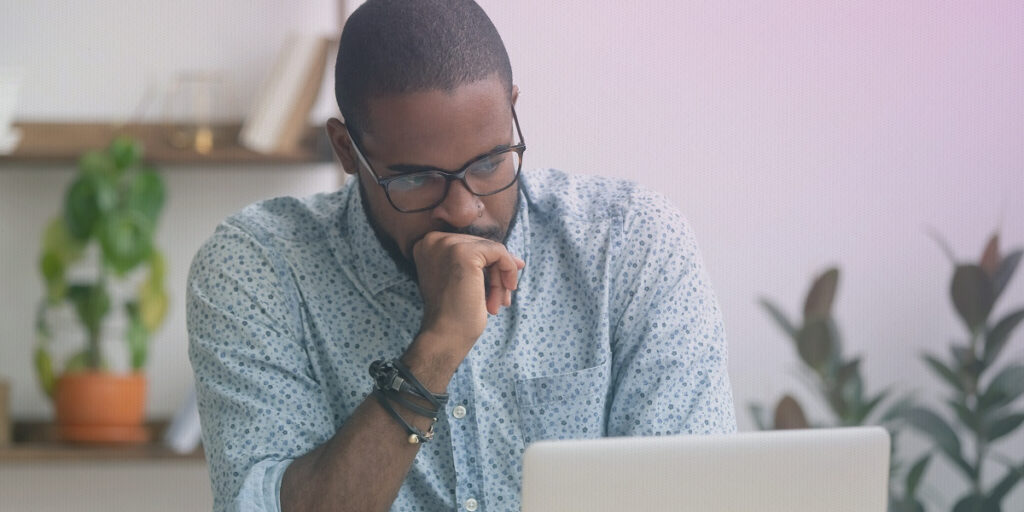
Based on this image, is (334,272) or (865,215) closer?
(334,272)

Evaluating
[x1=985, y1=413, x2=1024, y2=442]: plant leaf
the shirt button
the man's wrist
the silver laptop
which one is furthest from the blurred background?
the silver laptop

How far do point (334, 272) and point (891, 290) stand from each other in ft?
5.14

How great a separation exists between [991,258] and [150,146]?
179cm

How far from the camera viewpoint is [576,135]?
2654 millimetres

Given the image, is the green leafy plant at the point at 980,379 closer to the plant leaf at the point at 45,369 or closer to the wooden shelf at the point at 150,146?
the wooden shelf at the point at 150,146

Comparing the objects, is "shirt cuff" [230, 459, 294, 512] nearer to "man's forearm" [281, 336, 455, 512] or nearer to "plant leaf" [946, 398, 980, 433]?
"man's forearm" [281, 336, 455, 512]

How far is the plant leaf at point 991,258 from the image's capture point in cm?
232

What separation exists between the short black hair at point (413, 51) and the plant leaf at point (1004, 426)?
4.77 feet

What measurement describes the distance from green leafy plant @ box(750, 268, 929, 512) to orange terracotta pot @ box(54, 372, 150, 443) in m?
1.35

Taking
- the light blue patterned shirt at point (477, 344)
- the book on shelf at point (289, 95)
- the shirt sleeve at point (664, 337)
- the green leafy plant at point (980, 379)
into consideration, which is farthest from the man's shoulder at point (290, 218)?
the green leafy plant at point (980, 379)

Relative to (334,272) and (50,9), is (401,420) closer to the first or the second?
(334,272)

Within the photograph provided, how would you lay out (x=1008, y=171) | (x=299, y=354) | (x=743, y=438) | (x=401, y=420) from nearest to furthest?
1. (x=743, y=438)
2. (x=401, y=420)
3. (x=299, y=354)
4. (x=1008, y=171)

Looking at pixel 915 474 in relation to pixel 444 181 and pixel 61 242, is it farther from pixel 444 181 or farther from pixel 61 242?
pixel 61 242

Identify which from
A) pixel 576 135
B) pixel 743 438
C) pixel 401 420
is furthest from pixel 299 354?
pixel 576 135
